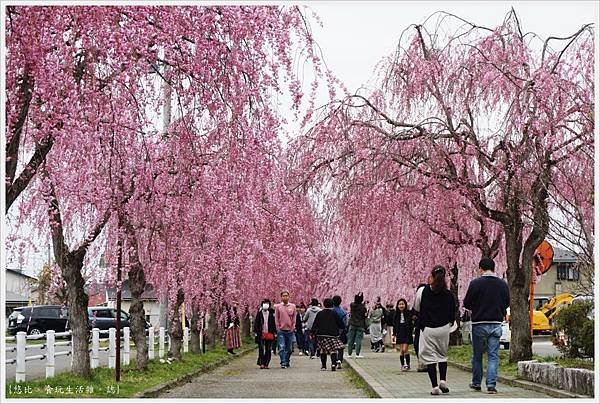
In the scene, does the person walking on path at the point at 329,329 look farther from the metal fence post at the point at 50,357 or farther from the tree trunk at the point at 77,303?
the tree trunk at the point at 77,303

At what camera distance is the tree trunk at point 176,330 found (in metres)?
25.5

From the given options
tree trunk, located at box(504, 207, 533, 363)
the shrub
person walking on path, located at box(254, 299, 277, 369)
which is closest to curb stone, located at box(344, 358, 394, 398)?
the shrub

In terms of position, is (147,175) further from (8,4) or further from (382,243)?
(382,243)

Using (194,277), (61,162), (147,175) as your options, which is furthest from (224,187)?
(194,277)

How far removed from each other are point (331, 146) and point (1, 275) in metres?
11.6

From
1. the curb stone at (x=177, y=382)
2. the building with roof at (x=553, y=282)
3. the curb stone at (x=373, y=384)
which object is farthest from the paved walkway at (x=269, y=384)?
the building with roof at (x=553, y=282)

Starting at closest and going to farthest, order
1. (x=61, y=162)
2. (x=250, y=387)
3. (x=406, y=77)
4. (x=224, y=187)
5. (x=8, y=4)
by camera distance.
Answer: (x=8, y=4)
(x=61, y=162)
(x=224, y=187)
(x=250, y=387)
(x=406, y=77)

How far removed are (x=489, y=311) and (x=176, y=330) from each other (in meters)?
12.8

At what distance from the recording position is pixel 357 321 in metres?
30.0

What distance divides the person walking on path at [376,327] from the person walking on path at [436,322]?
23519mm

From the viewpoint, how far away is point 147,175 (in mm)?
15344

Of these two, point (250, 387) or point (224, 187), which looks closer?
point (224, 187)

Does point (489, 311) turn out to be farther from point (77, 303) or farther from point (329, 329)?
point (329, 329)

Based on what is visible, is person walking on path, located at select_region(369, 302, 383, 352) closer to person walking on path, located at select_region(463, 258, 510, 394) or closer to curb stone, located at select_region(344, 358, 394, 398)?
curb stone, located at select_region(344, 358, 394, 398)
